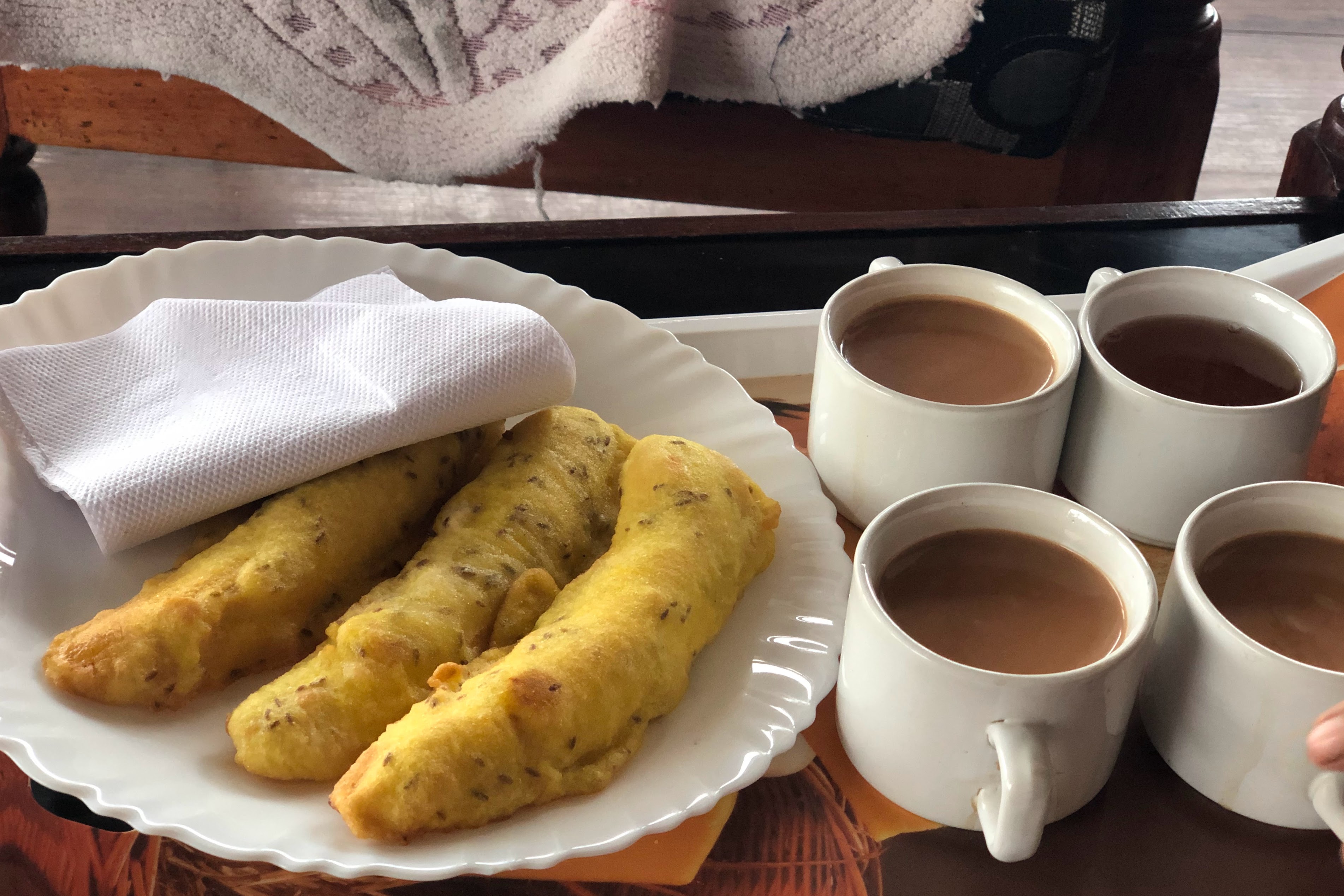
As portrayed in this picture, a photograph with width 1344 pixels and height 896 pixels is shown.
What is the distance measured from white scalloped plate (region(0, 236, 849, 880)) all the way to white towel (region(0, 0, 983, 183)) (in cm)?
62

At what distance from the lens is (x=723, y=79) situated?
136cm

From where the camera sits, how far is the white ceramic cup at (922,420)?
583mm

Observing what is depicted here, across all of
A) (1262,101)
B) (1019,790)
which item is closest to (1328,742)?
(1019,790)

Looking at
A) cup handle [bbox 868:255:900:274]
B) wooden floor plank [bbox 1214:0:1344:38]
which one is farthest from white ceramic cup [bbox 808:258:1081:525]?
wooden floor plank [bbox 1214:0:1344:38]

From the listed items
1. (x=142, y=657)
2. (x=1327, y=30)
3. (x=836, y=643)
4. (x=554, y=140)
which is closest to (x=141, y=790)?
(x=142, y=657)

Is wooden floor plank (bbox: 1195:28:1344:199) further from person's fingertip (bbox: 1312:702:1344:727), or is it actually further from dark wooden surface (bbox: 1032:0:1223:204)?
person's fingertip (bbox: 1312:702:1344:727)

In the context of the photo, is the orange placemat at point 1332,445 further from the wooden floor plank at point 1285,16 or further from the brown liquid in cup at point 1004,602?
the wooden floor plank at point 1285,16

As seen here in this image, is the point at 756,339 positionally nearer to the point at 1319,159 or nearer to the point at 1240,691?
the point at 1240,691

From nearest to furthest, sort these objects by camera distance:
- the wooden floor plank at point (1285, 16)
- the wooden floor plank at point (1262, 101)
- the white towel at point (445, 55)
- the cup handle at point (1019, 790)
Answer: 1. the cup handle at point (1019, 790)
2. the white towel at point (445, 55)
3. the wooden floor plank at point (1262, 101)
4. the wooden floor plank at point (1285, 16)

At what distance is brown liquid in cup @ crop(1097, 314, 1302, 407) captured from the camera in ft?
2.03

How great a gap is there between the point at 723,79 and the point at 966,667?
1.07 meters

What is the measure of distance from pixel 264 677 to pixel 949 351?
1.33 feet

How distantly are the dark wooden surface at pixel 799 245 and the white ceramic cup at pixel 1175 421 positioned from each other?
8.0 inches

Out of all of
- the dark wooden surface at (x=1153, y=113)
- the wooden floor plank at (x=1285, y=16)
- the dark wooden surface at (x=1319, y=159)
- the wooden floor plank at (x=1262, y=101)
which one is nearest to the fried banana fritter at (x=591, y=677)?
the dark wooden surface at (x=1319, y=159)
